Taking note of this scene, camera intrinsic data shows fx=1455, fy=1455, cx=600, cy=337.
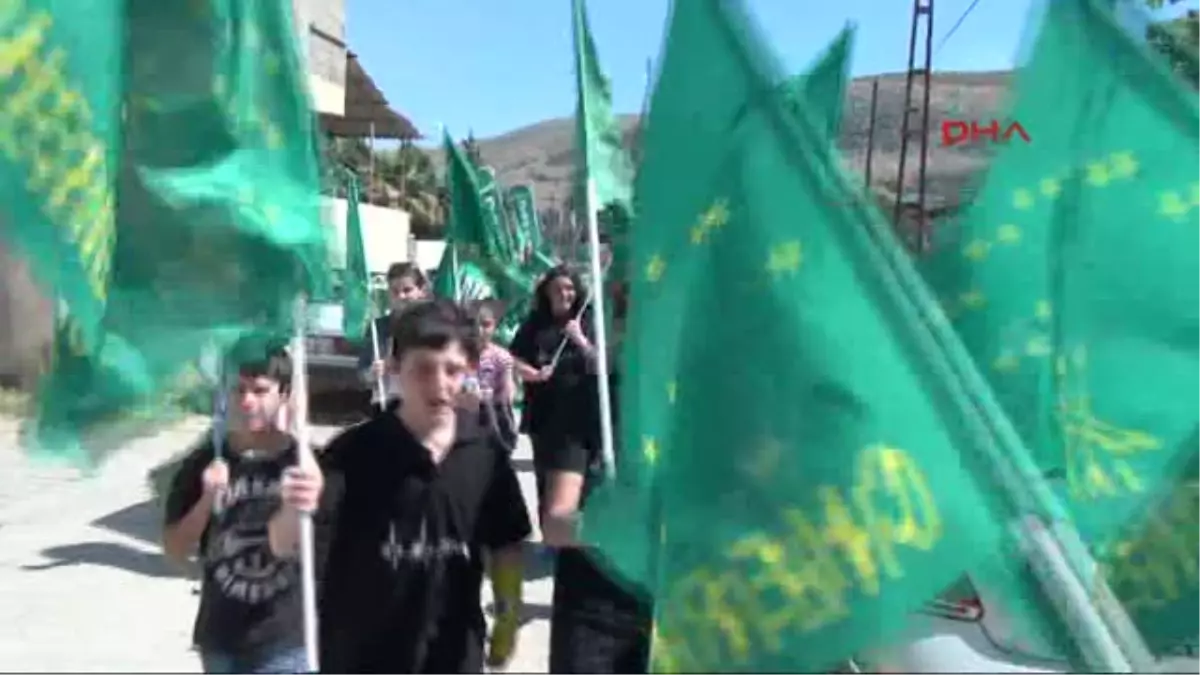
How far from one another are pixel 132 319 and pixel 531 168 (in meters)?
34.3

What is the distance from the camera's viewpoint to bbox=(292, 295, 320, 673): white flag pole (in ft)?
10.3

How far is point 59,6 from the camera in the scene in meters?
3.12

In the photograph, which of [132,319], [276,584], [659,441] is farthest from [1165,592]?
[132,319]

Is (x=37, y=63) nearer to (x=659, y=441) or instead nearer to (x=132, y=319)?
(x=132, y=319)

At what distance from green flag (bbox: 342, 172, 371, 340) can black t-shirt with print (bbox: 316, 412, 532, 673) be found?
559 cm

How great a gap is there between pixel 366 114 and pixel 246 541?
29.0m

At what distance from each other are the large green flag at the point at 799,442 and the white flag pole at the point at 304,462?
85cm

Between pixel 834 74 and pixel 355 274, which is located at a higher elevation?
pixel 834 74

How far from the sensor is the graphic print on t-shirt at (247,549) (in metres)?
3.44

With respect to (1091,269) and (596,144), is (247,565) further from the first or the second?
(596,144)

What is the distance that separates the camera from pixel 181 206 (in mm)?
3232

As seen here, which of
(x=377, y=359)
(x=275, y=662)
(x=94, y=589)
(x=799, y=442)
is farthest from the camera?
(x=377, y=359)

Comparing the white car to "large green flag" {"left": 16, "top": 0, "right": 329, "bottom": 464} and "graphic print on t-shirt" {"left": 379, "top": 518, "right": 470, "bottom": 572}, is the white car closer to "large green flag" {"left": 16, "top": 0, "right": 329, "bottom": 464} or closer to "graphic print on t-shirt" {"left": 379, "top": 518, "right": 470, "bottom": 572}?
"large green flag" {"left": 16, "top": 0, "right": 329, "bottom": 464}

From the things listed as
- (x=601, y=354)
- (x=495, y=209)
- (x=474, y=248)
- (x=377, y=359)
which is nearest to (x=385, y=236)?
(x=495, y=209)
